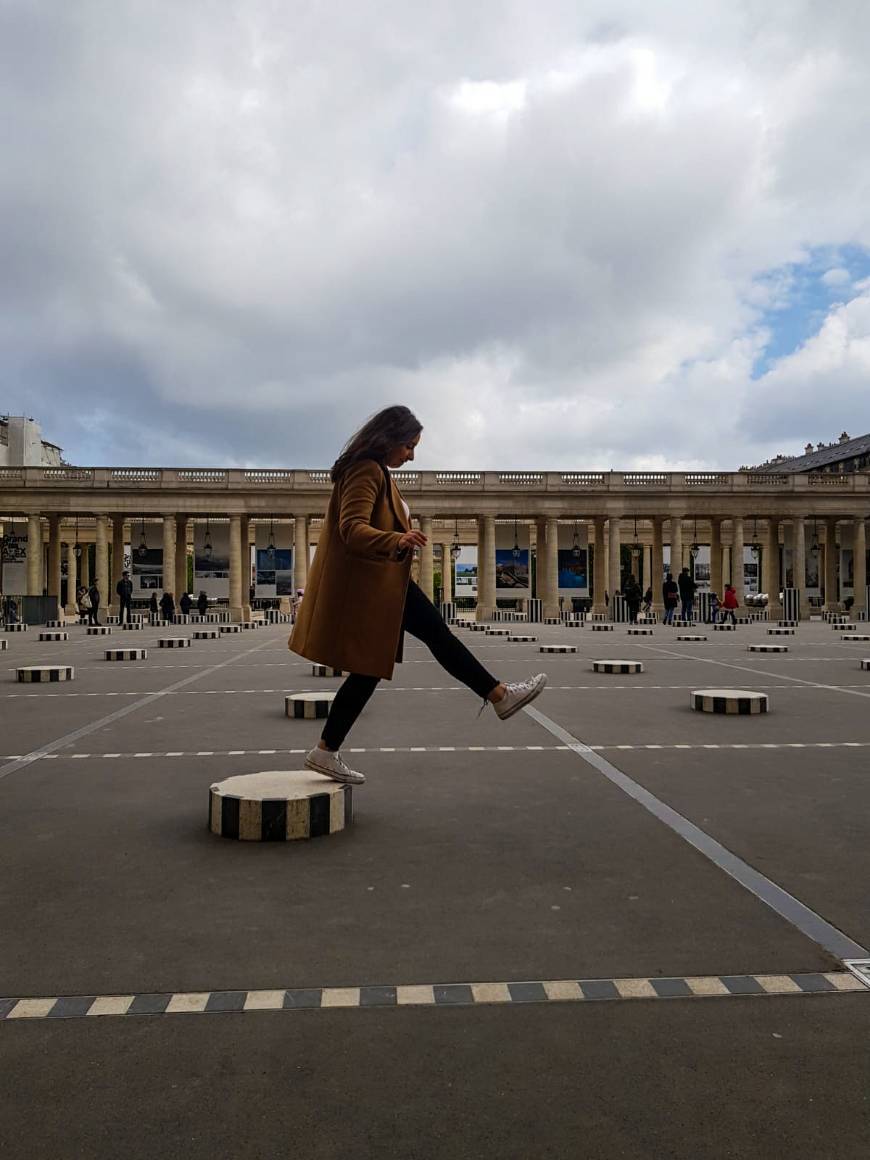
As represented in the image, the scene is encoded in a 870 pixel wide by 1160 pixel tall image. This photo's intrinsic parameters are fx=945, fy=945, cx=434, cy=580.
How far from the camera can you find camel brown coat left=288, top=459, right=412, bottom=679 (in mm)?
4973

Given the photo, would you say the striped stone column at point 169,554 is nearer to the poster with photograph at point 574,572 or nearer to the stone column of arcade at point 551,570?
the stone column of arcade at point 551,570

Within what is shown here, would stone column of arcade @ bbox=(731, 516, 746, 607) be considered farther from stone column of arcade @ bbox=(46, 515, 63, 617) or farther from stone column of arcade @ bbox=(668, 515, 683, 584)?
stone column of arcade @ bbox=(46, 515, 63, 617)

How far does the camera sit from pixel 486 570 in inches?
2232

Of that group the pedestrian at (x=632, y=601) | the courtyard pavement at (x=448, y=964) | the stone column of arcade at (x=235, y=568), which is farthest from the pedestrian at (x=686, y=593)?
the courtyard pavement at (x=448, y=964)

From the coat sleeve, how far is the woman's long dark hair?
59 mm

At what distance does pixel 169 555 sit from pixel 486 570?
18.6 m

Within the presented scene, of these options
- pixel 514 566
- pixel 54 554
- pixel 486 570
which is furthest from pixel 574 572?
pixel 54 554

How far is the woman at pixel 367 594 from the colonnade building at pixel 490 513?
4712cm

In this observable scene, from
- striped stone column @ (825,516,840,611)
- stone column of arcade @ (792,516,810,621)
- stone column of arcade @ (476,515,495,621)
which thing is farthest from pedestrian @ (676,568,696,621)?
striped stone column @ (825,516,840,611)

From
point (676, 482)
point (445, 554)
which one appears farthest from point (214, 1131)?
point (445, 554)

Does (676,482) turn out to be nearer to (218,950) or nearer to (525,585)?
(525,585)

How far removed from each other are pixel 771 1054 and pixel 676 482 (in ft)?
188

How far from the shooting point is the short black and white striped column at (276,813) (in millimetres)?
4734

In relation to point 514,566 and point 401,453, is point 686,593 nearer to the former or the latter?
point 514,566
